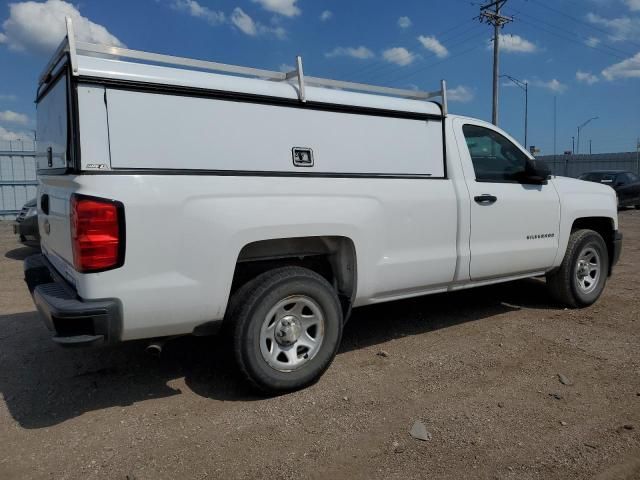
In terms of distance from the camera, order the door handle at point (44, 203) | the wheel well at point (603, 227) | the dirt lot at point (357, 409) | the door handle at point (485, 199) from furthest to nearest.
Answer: the wheel well at point (603, 227) < the door handle at point (485, 199) < the door handle at point (44, 203) < the dirt lot at point (357, 409)

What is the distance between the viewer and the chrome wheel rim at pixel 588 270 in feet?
19.5

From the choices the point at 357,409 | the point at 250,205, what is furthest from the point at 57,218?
the point at 357,409

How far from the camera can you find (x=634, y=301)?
624cm

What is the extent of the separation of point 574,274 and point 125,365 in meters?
4.56

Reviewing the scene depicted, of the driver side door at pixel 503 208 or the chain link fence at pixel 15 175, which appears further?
the chain link fence at pixel 15 175

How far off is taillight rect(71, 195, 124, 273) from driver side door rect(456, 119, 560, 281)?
2957 millimetres

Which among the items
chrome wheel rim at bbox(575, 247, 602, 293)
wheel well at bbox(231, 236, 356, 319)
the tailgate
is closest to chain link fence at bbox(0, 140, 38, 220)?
the tailgate

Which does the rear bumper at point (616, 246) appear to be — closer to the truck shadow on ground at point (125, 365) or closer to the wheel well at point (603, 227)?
the wheel well at point (603, 227)

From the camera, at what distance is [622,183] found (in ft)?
65.6

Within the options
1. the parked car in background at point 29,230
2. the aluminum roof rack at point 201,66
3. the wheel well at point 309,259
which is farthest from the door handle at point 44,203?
the parked car in background at point 29,230

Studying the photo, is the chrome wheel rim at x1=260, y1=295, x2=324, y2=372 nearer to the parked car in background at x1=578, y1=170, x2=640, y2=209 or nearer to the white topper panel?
the white topper panel

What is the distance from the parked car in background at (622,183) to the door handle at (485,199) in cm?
1706

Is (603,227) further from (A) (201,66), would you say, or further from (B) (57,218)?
(B) (57,218)

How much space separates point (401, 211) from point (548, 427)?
1805 mm
